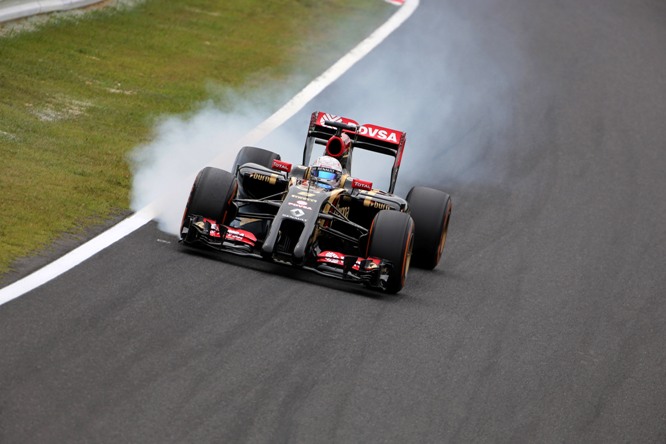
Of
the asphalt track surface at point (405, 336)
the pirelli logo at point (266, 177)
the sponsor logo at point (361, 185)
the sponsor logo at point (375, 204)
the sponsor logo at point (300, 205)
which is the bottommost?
the asphalt track surface at point (405, 336)

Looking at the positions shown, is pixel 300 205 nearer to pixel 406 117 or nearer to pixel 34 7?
pixel 406 117

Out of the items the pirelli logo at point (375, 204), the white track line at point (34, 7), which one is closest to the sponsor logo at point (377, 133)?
the pirelli logo at point (375, 204)

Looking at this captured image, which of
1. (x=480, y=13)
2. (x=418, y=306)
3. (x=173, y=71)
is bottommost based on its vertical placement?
(x=418, y=306)

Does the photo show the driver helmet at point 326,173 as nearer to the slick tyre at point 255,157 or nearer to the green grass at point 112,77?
the slick tyre at point 255,157

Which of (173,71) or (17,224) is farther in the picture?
(173,71)

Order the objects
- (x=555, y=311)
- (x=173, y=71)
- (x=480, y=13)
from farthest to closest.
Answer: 1. (x=480, y=13)
2. (x=173, y=71)
3. (x=555, y=311)

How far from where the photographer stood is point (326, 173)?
1298cm

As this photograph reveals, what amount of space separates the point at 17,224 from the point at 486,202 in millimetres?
6866

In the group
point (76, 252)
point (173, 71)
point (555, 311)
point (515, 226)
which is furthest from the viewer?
point (173, 71)

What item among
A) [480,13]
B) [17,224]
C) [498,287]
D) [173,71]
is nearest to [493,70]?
[480,13]

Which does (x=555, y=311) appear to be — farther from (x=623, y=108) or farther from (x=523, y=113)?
(x=623, y=108)

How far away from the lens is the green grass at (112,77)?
13.0 meters

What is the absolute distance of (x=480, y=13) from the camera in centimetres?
2805

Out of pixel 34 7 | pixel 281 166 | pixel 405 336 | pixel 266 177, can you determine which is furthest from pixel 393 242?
pixel 34 7
